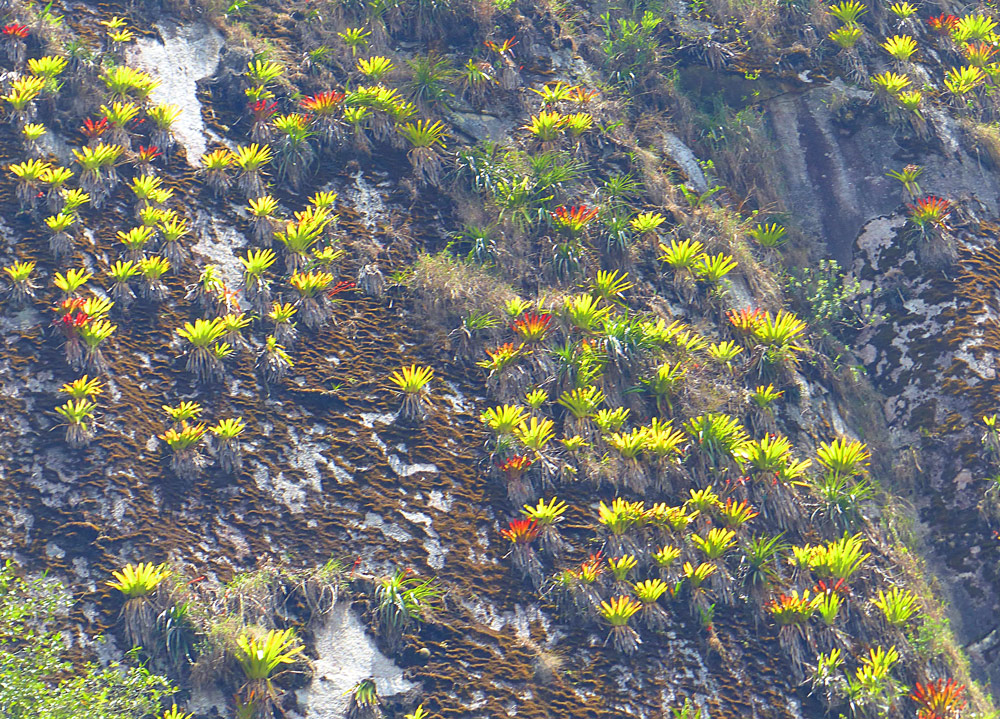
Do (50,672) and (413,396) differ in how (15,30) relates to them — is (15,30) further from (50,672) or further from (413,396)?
(50,672)

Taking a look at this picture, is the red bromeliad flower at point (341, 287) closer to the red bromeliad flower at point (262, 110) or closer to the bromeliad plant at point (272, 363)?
the bromeliad plant at point (272, 363)

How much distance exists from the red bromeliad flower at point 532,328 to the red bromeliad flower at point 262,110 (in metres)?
5.88

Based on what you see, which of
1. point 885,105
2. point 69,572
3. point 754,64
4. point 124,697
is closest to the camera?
point 124,697

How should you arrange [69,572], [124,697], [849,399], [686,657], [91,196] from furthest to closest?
[849,399]
[91,196]
[686,657]
[69,572]
[124,697]

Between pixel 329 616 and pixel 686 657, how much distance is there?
14.6 feet

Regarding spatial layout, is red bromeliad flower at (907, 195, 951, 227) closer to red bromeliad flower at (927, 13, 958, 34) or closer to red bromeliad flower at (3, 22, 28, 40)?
red bromeliad flower at (927, 13, 958, 34)

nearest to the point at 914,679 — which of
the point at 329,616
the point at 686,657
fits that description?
the point at 686,657

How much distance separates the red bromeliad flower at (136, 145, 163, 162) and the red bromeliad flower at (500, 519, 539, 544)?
823 cm

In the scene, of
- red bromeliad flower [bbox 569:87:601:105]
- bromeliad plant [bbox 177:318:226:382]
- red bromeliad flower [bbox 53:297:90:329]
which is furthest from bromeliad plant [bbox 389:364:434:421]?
red bromeliad flower [bbox 569:87:601:105]

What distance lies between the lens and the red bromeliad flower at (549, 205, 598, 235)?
15641mm

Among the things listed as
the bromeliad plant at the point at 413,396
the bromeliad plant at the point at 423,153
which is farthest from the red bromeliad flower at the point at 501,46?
the bromeliad plant at the point at 413,396

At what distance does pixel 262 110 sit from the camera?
1583 cm

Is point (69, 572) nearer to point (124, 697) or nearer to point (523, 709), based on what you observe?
point (124, 697)

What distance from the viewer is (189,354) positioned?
12.8m
